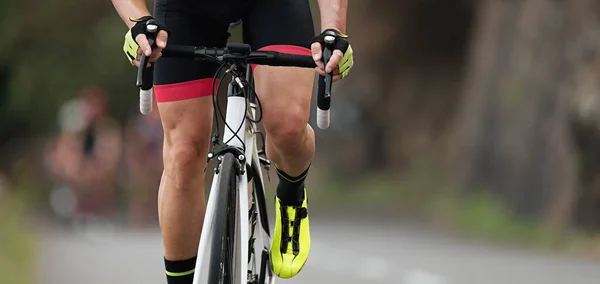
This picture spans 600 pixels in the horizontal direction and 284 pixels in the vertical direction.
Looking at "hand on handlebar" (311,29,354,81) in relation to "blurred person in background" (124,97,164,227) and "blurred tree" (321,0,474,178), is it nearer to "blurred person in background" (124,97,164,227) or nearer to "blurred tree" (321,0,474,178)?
"blurred person in background" (124,97,164,227)

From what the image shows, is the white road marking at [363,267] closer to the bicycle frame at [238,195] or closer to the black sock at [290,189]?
the black sock at [290,189]

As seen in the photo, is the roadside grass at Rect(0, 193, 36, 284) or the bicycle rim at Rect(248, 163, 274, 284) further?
the roadside grass at Rect(0, 193, 36, 284)

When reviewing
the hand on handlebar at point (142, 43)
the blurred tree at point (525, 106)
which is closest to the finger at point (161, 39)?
the hand on handlebar at point (142, 43)

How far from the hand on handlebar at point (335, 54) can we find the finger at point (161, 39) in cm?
52

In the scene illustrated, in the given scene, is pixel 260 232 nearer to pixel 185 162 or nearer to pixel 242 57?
pixel 185 162

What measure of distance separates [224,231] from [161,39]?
2.26ft

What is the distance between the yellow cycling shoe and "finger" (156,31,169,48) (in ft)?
4.88

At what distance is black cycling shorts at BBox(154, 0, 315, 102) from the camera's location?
17.1 feet

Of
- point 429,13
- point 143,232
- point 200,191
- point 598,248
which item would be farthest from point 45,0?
point 200,191

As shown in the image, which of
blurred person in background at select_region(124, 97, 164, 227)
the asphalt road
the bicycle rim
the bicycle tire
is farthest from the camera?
blurred person in background at select_region(124, 97, 164, 227)

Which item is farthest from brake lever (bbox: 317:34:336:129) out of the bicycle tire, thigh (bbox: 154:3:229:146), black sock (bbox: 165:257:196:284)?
black sock (bbox: 165:257:196:284)

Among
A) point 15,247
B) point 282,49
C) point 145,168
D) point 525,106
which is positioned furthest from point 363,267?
point 145,168

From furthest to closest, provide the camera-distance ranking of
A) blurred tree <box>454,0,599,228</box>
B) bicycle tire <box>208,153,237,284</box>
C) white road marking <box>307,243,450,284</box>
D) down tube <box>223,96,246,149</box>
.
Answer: blurred tree <box>454,0,599,228</box>
white road marking <box>307,243,450,284</box>
down tube <box>223,96,246,149</box>
bicycle tire <box>208,153,237,284</box>

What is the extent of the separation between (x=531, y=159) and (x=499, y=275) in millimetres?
6004
